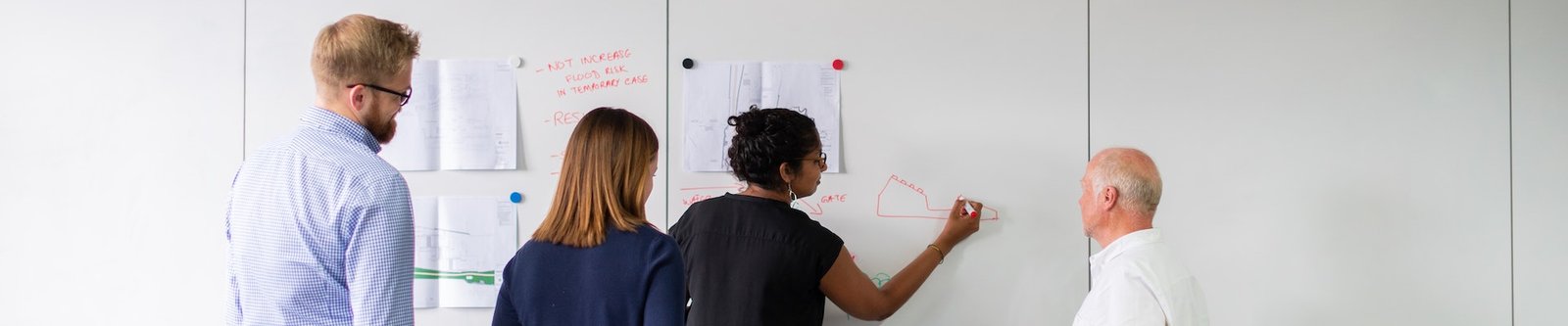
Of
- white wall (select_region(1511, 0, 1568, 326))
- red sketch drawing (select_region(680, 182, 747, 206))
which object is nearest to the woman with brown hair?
red sketch drawing (select_region(680, 182, 747, 206))

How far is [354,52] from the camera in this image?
127cm

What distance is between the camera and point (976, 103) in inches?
87.8

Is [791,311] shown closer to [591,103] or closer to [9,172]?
[591,103]

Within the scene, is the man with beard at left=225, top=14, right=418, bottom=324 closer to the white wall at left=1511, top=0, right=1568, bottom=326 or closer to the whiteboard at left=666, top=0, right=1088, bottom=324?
the whiteboard at left=666, top=0, right=1088, bottom=324

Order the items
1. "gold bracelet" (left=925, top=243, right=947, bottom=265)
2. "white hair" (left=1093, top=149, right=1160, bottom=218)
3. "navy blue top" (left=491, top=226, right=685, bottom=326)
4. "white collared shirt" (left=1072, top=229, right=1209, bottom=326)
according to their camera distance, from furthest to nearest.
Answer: "gold bracelet" (left=925, top=243, right=947, bottom=265)
"white hair" (left=1093, top=149, right=1160, bottom=218)
"white collared shirt" (left=1072, top=229, right=1209, bottom=326)
"navy blue top" (left=491, top=226, right=685, bottom=326)

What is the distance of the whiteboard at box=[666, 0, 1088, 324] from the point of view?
87.7 inches

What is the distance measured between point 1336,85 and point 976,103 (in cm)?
87

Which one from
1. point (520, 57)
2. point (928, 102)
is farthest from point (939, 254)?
point (520, 57)

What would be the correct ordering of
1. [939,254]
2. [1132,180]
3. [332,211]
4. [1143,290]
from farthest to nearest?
[939,254], [1132,180], [1143,290], [332,211]

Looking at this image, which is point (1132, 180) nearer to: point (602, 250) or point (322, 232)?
point (602, 250)

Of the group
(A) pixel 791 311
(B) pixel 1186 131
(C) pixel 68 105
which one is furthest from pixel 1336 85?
(C) pixel 68 105

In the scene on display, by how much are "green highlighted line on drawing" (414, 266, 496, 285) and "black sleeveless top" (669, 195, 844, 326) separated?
0.65m

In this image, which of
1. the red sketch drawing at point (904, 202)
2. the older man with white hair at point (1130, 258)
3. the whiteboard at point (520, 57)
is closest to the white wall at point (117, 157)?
the whiteboard at point (520, 57)

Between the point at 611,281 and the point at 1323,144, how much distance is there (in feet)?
5.81
